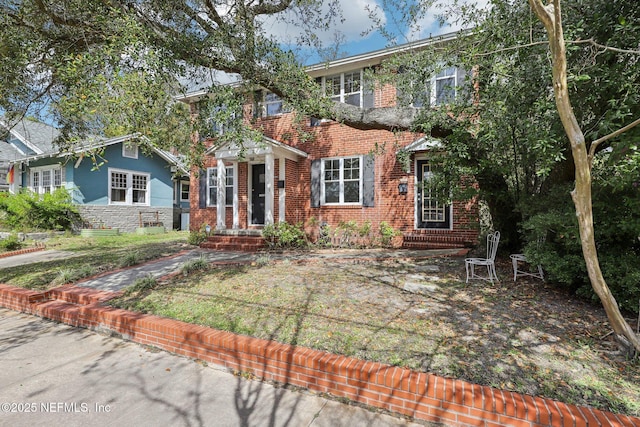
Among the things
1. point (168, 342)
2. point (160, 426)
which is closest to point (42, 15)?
point (168, 342)

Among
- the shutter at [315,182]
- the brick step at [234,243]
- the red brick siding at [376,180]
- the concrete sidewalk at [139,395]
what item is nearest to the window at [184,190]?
the red brick siding at [376,180]

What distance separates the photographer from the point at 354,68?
10.2 meters

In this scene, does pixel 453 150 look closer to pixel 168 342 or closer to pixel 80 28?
pixel 168 342

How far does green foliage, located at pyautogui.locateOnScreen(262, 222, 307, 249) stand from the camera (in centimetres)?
947

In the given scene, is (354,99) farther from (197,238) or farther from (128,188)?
(128,188)

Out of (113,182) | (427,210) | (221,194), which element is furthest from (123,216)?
(427,210)

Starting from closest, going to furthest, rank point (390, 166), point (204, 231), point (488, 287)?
point (488, 287)
point (390, 166)
point (204, 231)

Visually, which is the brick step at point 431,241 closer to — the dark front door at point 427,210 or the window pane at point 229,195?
the dark front door at point 427,210

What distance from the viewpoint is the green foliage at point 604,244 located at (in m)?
3.65

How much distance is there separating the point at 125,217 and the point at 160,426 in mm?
16435

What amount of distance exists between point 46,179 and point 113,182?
3.27m

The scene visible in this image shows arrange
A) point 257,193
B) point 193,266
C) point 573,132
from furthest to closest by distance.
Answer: point 257,193 → point 193,266 → point 573,132

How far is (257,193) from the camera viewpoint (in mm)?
11797

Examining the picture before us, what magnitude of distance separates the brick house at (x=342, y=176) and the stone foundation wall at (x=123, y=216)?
707 centimetres
